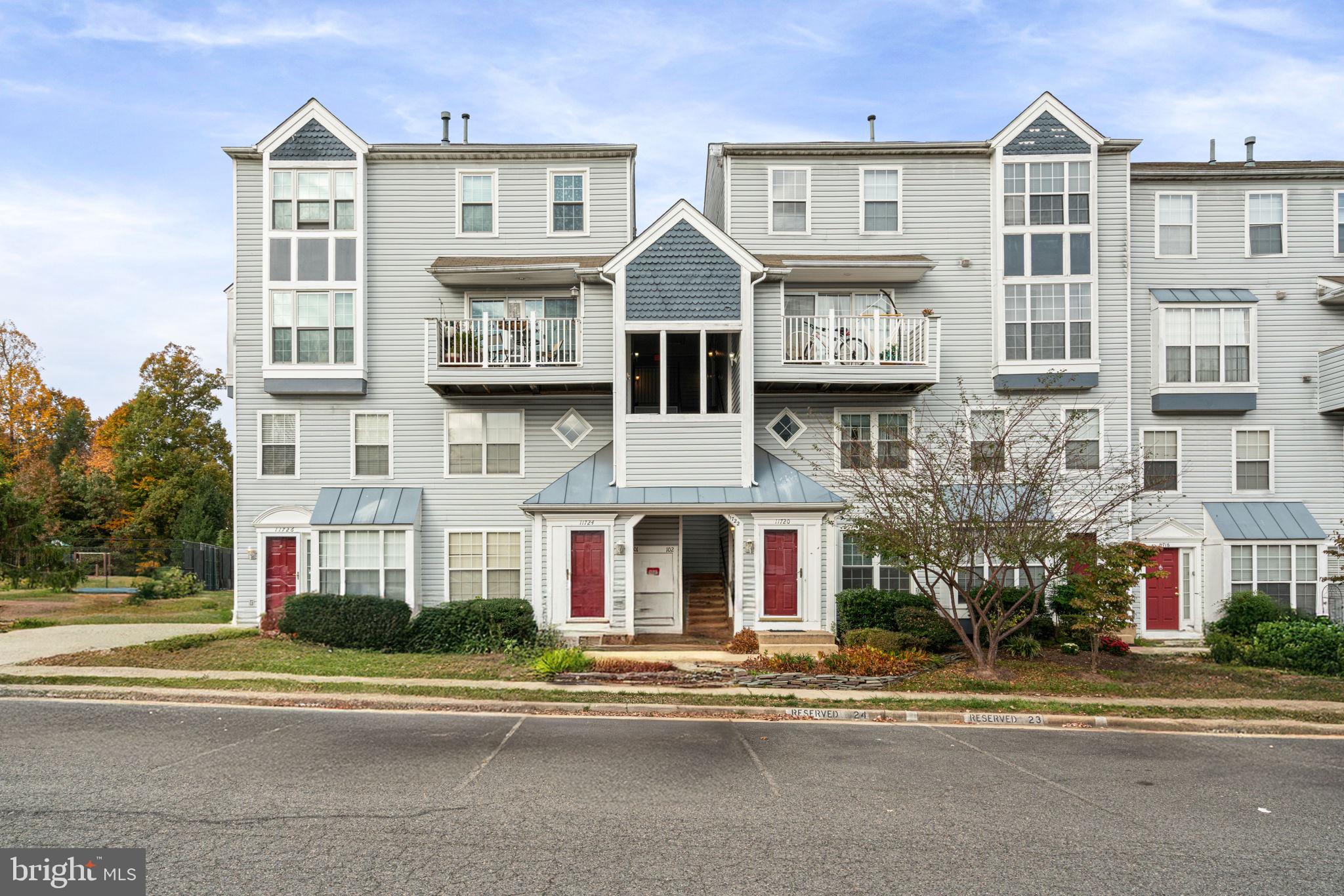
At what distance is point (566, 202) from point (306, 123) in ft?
22.8

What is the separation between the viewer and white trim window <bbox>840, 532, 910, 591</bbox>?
2034 centimetres

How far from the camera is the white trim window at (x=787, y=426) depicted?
814 inches

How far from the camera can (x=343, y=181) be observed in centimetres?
2078

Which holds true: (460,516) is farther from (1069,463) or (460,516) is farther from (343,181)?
(1069,463)

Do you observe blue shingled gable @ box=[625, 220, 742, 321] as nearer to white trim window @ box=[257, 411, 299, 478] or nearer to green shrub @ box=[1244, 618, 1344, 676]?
white trim window @ box=[257, 411, 299, 478]

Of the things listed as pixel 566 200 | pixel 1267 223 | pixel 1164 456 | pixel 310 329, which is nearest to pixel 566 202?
pixel 566 200

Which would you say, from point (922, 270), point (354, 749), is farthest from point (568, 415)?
point (354, 749)

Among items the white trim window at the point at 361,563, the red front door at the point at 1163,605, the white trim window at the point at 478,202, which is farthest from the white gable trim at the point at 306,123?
the red front door at the point at 1163,605

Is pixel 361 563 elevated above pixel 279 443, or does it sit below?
below

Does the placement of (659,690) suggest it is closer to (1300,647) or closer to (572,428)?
(572,428)

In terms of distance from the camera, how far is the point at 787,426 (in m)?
20.7

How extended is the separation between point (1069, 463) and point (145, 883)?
20704mm

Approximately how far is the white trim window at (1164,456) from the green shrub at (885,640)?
30.9 feet

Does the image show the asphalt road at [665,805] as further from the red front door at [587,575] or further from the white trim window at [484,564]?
the white trim window at [484,564]
